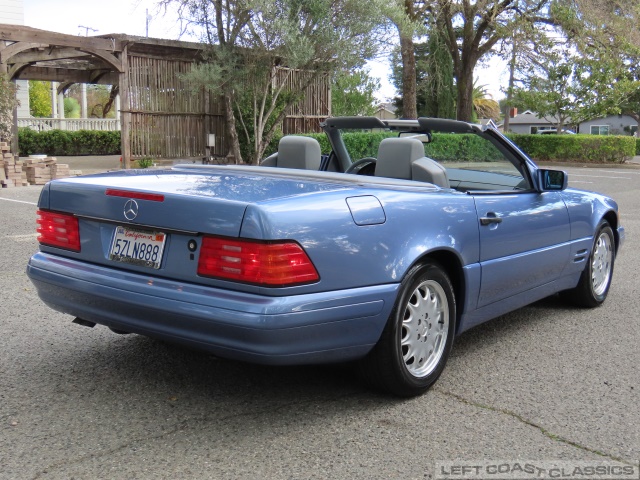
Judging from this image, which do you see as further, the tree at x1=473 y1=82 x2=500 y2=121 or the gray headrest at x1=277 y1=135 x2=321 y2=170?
the tree at x1=473 y1=82 x2=500 y2=121

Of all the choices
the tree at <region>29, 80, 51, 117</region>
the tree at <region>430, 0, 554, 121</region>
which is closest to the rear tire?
the tree at <region>430, 0, 554, 121</region>

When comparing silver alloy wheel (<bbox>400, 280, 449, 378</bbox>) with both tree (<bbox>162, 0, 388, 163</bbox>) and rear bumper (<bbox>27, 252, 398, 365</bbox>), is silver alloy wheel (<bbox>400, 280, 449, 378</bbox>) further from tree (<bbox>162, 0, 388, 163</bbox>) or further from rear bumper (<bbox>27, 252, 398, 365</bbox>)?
tree (<bbox>162, 0, 388, 163</bbox>)

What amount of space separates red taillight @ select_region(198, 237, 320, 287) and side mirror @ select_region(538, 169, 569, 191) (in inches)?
91.3

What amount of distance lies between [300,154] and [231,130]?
48.0 ft

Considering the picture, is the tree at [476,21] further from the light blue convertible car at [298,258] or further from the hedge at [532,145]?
the light blue convertible car at [298,258]

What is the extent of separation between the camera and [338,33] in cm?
1772

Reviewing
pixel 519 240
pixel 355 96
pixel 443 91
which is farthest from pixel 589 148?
pixel 519 240

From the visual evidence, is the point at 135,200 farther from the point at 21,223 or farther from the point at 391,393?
the point at 21,223

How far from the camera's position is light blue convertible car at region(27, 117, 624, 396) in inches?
127

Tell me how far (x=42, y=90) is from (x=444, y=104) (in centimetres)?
3197

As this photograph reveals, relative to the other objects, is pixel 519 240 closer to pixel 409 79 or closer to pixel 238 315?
pixel 238 315

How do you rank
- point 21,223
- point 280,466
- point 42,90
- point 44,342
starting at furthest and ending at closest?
1. point 42,90
2. point 21,223
3. point 44,342
4. point 280,466

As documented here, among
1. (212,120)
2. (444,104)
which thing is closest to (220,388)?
(212,120)

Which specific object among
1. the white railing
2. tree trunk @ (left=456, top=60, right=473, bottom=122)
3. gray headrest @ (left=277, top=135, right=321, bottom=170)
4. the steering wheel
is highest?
tree trunk @ (left=456, top=60, right=473, bottom=122)
